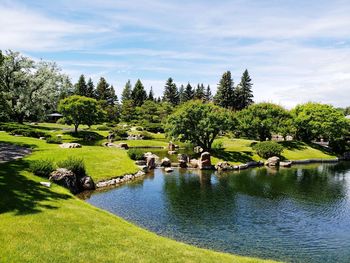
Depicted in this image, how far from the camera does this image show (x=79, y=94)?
154m

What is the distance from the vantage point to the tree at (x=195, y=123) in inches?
2554

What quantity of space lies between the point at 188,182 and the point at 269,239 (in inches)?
855

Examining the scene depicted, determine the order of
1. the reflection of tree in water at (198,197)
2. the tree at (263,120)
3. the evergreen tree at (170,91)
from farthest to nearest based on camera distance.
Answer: the evergreen tree at (170,91) < the tree at (263,120) < the reflection of tree in water at (198,197)

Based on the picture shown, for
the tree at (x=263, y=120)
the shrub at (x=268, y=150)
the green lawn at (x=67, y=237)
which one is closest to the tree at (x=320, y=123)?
the tree at (x=263, y=120)

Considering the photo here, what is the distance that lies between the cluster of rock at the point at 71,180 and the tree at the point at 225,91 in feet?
344

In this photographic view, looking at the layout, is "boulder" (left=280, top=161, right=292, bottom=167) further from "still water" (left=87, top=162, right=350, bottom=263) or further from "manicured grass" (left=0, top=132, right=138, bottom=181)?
Result: "manicured grass" (left=0, top=132, right=138, bottom=181)

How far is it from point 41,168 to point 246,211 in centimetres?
2131

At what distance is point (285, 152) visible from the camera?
75.3 metres

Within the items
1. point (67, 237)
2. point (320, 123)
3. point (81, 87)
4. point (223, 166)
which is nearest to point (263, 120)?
point (320, 123)

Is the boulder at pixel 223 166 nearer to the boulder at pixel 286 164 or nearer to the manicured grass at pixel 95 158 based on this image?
the boulder at pixel 286 164

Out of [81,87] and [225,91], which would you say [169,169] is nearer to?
[225,91]

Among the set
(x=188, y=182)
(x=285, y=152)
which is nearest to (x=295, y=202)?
(x=188, y=182)

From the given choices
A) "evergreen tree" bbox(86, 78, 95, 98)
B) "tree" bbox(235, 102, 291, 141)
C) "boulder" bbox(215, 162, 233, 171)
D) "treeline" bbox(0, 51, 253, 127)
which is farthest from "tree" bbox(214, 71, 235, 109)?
"boulder" bbox(215, 162, 233, 171)

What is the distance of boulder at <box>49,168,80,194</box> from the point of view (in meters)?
35.1
